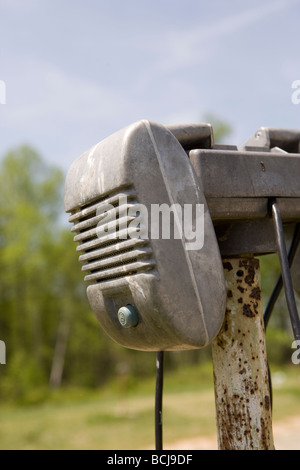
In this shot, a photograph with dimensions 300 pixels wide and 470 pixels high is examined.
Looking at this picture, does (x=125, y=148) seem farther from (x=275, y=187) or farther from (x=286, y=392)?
(x=286, y=392)

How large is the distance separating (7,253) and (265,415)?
1866cm

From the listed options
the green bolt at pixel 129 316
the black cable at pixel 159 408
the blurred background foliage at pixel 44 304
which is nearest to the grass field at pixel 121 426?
the black cable at pixel 159 408

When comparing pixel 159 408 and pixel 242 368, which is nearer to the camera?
pixel 242 368

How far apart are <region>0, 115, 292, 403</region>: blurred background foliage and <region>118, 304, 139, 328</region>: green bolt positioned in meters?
16.0

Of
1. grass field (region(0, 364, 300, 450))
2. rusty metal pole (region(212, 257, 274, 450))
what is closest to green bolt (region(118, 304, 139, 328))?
rusty metal pole (region(212, 257, 274, 450))

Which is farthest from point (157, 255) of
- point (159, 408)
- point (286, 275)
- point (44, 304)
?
point (44, 304)

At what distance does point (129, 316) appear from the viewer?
3.79ft

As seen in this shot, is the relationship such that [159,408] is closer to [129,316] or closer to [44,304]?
[129,316]

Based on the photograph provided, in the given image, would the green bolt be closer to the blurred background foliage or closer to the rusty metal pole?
the rusty metal pole

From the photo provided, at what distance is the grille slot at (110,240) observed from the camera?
111 centimetres

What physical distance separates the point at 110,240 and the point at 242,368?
401 mm

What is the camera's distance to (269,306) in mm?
1465

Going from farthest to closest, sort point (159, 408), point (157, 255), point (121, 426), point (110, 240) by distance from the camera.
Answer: point (121, 426) → point (159, 408) → point (110, 240) → point (157, 255)
